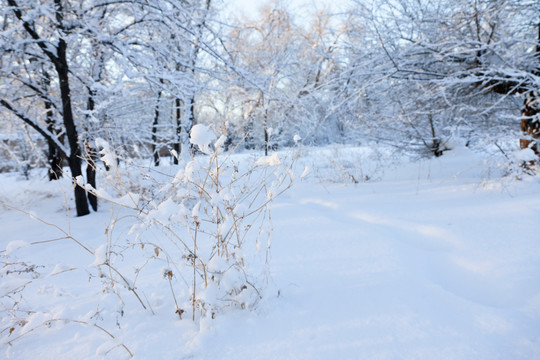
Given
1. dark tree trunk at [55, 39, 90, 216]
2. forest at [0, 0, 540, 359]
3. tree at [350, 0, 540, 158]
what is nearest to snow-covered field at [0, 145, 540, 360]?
forest at [0, 0, 540, 359]

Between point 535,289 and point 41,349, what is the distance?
2.10m

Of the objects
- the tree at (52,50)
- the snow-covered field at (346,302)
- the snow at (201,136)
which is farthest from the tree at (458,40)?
the tree at (52,50)

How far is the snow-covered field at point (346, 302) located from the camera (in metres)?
1.07

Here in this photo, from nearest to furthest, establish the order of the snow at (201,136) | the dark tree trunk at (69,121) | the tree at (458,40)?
the snow at (201,136) → the tree at (458,40) → the dark tree trunk at (69,121)

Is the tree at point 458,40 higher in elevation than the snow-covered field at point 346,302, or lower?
higher

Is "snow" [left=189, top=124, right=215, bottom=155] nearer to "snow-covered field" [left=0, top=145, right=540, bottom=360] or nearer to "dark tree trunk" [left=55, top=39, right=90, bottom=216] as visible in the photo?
"snow-covered field" [left=0, top=145, right=540, bottom=360]

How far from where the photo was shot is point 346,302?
4.35 feet

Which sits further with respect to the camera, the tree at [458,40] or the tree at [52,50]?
the tree at [52,50]

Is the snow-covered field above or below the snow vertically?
below

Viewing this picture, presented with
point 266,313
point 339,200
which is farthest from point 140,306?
point 339,200

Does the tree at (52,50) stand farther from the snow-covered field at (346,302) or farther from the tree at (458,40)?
the tree at (458,40)

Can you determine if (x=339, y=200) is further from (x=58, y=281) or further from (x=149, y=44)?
(x=149, y=44)

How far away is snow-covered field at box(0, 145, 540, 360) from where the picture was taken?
1.07 meters

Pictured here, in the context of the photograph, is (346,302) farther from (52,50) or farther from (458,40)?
(52,50)
